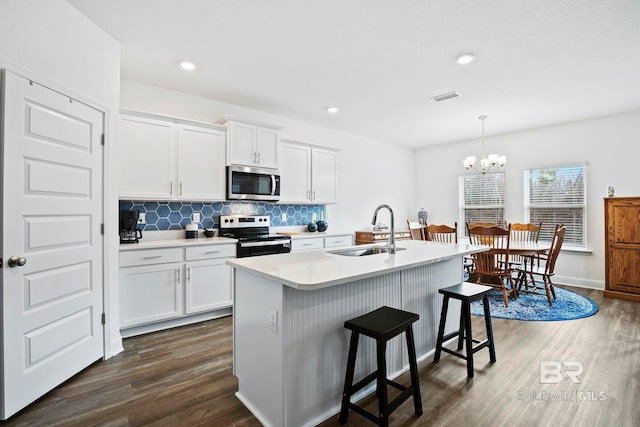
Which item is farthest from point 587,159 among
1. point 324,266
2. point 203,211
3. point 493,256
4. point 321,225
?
point 203,211

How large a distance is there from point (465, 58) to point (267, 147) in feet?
7.91

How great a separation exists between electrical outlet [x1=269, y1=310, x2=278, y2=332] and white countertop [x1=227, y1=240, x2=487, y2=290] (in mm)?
202

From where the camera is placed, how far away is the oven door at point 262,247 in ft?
11.9

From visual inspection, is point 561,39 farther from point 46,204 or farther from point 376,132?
point 46,204

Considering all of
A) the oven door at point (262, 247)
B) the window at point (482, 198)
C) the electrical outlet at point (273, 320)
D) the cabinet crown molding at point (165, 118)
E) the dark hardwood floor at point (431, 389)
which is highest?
the cabinet crown molding at point (165, 118)

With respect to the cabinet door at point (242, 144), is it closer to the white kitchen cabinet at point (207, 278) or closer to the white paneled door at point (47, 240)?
the white kitchen cabinet at point (207, 278)

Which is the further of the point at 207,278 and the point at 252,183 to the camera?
the point at 252,183

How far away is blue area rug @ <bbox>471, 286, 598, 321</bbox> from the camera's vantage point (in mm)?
3551

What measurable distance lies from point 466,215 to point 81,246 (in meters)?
6.20

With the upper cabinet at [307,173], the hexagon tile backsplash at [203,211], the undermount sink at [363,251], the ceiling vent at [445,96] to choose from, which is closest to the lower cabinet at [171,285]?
the hexagon tile backsplash at [203,211]

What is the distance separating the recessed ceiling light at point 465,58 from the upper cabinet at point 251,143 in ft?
7.37

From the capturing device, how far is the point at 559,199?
5.14m

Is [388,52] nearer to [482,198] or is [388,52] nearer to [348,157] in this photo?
[348,157]

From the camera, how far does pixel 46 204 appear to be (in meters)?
2.07
